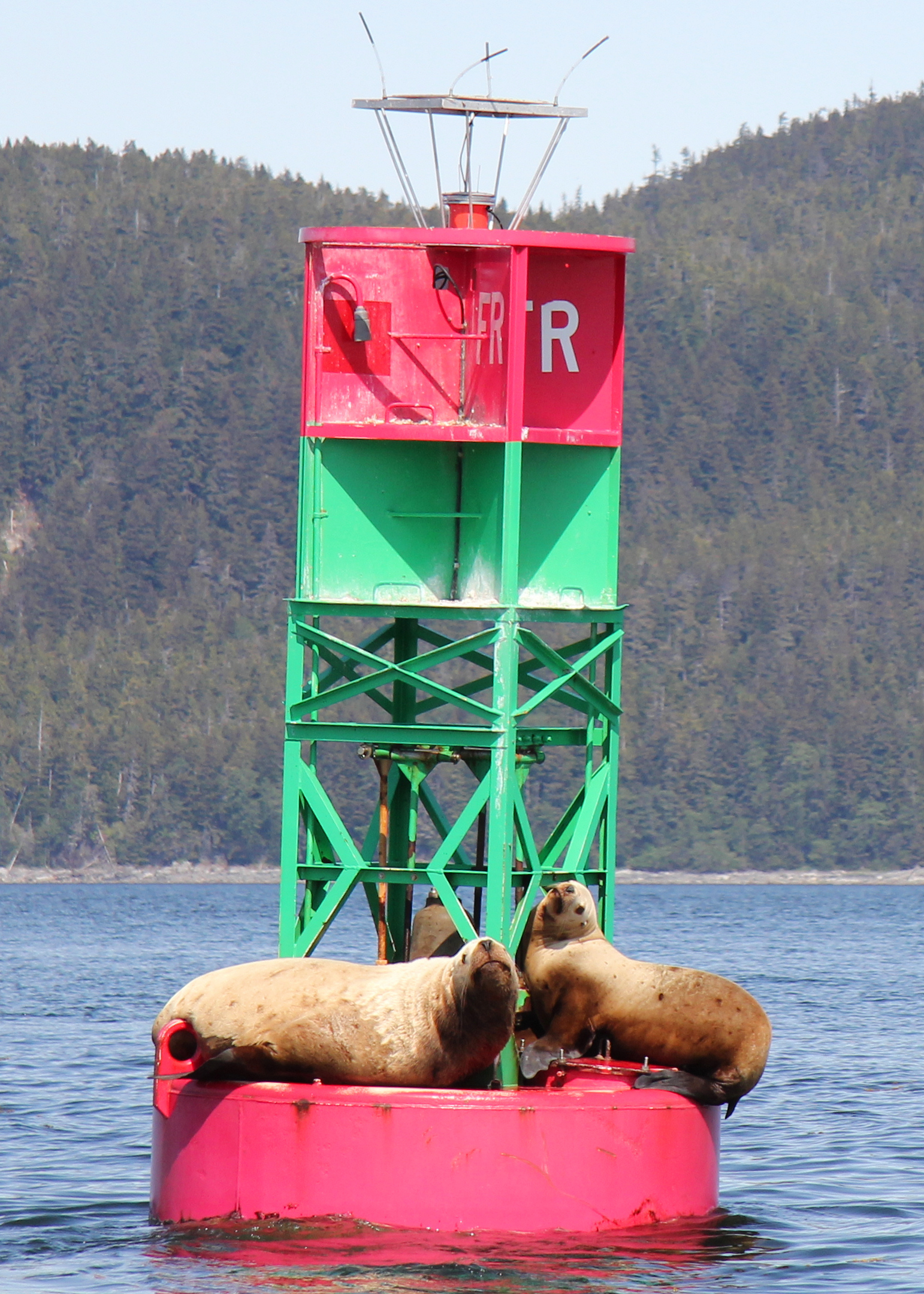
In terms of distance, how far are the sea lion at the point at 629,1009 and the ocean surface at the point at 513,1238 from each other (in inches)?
48.0

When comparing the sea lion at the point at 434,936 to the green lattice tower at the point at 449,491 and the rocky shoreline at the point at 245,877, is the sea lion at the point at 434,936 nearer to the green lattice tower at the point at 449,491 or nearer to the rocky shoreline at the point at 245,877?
the green lattice tower at the point at 449,491

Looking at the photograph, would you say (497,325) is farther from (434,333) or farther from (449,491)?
(449,491)

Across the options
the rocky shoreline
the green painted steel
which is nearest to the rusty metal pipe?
the green painted steel

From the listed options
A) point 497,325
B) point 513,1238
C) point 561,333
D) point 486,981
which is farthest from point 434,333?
point 513,1238

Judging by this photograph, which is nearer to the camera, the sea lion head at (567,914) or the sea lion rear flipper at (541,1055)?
the sea lion rear flipper at (541,1055)

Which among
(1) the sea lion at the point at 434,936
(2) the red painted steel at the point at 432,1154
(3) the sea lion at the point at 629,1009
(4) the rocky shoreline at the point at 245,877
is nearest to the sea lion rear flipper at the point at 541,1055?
(3) the sea lion at the point at 629,1009

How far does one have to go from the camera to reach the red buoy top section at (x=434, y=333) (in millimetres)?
16641

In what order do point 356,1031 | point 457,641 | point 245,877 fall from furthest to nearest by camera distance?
point 245,877 → point 457,641 → point 356,1031

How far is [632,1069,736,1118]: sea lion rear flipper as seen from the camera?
15484 millimetres

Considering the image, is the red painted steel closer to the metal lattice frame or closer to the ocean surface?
the ocean surface

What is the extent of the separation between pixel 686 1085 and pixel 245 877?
559ft

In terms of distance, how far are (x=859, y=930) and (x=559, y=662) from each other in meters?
85.8

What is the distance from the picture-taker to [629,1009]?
1628 cm

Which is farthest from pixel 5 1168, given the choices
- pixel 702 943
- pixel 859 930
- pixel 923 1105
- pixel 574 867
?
pixel 859 930
